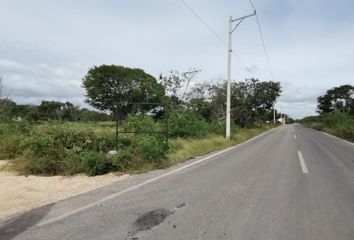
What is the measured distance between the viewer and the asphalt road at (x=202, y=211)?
5234mm

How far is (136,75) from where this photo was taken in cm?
5841

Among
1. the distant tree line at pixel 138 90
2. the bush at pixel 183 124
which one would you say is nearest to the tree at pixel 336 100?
the distant tree line at pixel 138 90

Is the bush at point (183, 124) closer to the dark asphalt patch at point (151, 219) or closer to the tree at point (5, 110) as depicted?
the tree at point (5, 110)

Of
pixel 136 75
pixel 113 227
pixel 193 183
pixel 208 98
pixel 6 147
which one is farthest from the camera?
pixel 136 75

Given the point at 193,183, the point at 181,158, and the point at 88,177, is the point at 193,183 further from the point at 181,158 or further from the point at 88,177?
the point at 181,158

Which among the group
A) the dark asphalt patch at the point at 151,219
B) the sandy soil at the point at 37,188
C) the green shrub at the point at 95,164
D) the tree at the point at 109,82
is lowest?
the sandy soil at the point at 37,188

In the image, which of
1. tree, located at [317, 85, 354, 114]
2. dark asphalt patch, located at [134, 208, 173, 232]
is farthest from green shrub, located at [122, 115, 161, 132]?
tree, located at [317, 85, 354, 114]

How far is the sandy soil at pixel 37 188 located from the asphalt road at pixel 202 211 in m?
0.49

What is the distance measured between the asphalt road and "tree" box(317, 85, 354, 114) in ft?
268

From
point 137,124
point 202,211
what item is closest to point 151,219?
point 202,211

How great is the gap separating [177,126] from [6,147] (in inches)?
380

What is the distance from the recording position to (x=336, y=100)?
92125 mm

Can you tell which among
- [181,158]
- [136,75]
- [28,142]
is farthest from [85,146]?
[136,75]

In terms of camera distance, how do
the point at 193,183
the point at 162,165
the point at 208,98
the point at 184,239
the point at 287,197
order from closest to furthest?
the point at 184,239 < the point at 287,197 < the point at 193,183 < the point at 162,165 < the point at 208,98
